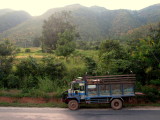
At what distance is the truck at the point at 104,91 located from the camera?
424 inches

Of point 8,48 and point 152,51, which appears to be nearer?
point 152,51

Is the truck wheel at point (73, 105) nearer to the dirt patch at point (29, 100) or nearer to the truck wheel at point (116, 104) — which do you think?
the truck wheel at point (116, 104)

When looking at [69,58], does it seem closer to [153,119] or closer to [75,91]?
[75,91]

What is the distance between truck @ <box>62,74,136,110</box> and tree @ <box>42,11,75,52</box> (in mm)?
25861

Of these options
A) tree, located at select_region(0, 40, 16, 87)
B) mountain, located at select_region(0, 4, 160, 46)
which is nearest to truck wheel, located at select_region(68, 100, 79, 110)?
tree, located at select_region(0, 40, 16, 87)

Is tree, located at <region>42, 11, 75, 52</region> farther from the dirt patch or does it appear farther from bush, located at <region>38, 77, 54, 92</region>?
the dirt patch

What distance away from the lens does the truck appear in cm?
1077

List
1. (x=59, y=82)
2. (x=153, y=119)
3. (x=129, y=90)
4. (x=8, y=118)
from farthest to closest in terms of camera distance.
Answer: (x=59, y=82) < (x=129, y=90) < (x=8, y=118) < (x=153, y=119)

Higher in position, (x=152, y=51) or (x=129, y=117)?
(x=152, y=51)

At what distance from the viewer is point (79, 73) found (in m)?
17.5

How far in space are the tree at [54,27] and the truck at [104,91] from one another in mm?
25861

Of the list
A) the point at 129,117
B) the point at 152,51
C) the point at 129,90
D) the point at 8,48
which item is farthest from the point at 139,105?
the point at 8,48

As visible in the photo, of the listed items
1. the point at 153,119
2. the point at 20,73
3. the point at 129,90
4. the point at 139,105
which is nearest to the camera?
the point at 153,119

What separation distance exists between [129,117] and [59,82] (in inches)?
373
